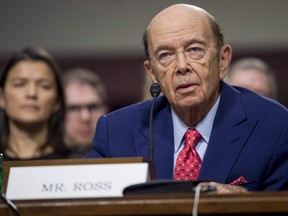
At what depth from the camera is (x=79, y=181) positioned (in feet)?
7.57

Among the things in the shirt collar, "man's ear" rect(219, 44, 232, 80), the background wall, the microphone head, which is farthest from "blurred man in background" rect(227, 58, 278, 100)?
the microphone head

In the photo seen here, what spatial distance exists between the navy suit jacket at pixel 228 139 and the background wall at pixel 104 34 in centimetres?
423

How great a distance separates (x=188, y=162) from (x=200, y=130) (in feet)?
0.61

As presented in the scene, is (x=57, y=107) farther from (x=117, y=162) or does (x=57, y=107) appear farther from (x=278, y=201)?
(x=278, y=201)

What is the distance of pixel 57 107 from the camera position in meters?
4.41

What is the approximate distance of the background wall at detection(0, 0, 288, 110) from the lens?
7258 millimetres

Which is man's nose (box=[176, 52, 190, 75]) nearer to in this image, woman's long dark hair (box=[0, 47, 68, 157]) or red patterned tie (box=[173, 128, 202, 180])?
red patterned tie (box=[173, 128, 202, 180])

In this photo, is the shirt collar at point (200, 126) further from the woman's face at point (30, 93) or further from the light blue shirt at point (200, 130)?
the woman's face at point (30, 93)

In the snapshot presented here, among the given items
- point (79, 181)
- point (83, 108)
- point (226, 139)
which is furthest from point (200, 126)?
point (83, 108)

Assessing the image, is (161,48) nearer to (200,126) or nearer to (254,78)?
(200,126)

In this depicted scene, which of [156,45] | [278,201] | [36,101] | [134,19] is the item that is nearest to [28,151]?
[36,101]

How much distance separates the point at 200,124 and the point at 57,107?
Answer: 1.57m

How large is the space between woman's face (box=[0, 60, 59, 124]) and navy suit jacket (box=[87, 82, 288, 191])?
133cm

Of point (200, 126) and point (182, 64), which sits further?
point (200, 126)
